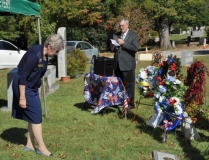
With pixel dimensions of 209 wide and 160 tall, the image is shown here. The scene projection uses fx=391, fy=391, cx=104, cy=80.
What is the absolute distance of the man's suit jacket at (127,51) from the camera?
24.5 feet

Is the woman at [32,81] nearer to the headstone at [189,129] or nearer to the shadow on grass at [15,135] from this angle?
the shadow on grass at [15,135]

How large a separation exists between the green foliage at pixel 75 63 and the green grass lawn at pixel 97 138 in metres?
5.27

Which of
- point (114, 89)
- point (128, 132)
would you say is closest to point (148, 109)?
point (114, 89)

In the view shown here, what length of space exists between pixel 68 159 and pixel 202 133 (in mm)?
2462

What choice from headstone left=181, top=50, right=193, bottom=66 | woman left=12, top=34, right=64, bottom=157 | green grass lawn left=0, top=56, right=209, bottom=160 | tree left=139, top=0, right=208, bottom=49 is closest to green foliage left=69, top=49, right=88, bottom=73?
headstone left=181, top=50, right=193, bottom=66

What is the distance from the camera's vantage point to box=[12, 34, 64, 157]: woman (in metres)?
4.82

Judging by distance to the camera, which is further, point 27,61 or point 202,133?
point 202,133

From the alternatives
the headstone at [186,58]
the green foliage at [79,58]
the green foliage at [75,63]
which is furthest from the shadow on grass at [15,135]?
the headstone at [186,58]

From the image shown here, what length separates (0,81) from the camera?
13320 mm

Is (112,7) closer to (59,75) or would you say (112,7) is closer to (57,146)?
(59,75)

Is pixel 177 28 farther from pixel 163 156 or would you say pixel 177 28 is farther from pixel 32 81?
pixel 32 81

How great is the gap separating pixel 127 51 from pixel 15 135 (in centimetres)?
271

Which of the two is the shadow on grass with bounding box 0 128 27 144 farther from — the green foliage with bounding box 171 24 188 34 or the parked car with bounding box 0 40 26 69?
the green foliage with bounding box 171 24 188 34

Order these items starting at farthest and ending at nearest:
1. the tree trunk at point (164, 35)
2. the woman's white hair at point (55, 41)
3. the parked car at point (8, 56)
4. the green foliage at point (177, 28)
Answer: the green foliage at point (177, 28) → the tree trunk at point (164, 35) → the parked car at point (8, 56) → the woman's white hair at point (55, 41)
